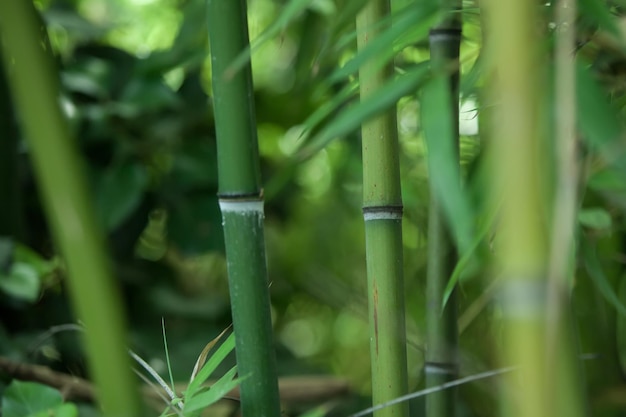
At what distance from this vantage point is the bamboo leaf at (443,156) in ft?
0.77

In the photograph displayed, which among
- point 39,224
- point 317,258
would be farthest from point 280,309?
point 39,224

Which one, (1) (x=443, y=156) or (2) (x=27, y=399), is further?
(2) (x=27, y=399)

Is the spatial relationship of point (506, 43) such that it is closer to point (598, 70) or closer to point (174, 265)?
point (598, 70)

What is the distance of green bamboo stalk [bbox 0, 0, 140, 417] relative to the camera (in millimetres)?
247

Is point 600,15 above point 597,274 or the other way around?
above

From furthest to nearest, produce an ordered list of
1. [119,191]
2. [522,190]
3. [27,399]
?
[119,191] → [27,399] → [522,190]

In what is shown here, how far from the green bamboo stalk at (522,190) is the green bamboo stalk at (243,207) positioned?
0.18m

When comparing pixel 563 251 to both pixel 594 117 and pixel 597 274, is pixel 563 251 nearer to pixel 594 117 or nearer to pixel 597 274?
pixel 594 117

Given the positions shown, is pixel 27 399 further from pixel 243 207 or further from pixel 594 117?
pixel 594 117

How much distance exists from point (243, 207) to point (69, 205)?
0.13 m

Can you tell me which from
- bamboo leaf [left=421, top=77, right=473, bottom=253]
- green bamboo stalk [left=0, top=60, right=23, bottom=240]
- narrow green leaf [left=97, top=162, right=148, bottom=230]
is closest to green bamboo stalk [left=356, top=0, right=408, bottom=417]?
bamboo leaf [left=421, top=77, right=473, bottom=253]

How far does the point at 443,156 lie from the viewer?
25cm

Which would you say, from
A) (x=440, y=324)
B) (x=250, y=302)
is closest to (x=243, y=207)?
(x=250, y=302)

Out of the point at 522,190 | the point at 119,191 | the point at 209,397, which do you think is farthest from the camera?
the point at 119,191
